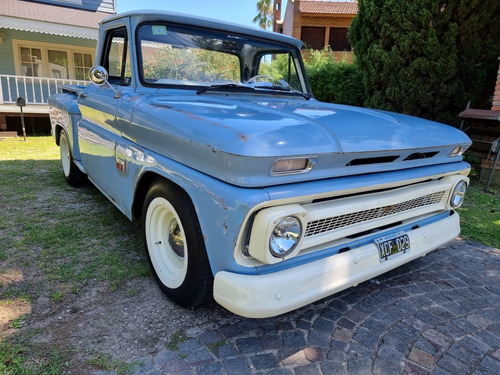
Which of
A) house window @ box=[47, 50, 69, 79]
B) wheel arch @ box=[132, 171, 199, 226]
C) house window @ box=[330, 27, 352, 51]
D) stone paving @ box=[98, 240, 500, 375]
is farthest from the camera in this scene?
house window @ box=[330, 27, 352, 51]

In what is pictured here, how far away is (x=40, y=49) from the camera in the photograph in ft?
37.8

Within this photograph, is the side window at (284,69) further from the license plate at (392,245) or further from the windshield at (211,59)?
the license plate at (392,245)

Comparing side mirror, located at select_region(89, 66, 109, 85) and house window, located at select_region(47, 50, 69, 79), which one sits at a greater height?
house window, located at select_region(47, 50, 69, 79)

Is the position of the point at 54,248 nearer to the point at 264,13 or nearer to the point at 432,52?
the point at 432,52

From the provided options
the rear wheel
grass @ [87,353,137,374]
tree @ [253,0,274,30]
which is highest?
tree @ [253,0,274,30]

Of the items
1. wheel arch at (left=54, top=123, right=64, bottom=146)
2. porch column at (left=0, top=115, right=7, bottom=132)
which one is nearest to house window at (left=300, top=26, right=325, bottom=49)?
porch column at (left=0, top=115, right=7, bottom=132)

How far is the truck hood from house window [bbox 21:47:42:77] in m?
11.5

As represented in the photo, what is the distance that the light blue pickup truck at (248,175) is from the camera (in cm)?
163

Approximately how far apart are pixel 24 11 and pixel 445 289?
1270 cm

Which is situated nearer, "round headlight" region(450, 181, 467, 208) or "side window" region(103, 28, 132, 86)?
"round headlight" region(450, 181, 467, 208)

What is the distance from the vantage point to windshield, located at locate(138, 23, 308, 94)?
108 inches

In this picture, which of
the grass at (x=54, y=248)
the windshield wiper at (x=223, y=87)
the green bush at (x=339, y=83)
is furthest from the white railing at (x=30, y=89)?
the windshield wiper at (x=223, y=87)

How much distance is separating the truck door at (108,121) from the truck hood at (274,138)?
20.7 inches

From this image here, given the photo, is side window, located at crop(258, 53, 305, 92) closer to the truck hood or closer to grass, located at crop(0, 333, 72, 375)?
the truck hood
